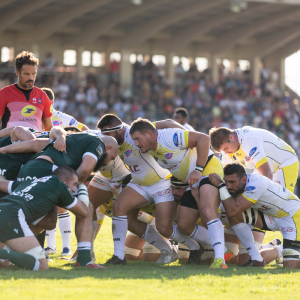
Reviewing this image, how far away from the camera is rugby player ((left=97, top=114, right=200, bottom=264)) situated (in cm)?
657

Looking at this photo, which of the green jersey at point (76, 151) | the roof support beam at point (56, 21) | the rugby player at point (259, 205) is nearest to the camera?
the green jersey at point (76, 151)

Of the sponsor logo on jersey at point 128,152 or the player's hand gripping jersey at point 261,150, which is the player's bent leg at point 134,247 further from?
the player's hand gripping jersey at point 261,150

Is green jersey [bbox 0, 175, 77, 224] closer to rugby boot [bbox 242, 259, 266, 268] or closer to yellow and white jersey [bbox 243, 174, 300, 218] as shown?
yellow and white jersey [bbox 243, 174, 300, 218]

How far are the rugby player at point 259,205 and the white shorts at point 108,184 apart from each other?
1416 mm

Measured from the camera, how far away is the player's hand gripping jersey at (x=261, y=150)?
745 cm

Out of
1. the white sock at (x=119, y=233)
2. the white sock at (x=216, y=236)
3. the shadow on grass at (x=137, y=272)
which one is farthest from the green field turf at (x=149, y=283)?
the white sock at (x=119, y=233)

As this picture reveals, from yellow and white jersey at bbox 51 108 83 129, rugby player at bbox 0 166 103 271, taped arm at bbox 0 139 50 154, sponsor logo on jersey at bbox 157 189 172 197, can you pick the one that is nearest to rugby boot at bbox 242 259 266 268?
sponsor logo on jersey at bbox 157 189 172 197

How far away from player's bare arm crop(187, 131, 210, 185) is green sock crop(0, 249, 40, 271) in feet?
7.18

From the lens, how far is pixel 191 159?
6582mm

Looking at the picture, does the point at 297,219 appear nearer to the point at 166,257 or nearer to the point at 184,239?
the point at 184,239

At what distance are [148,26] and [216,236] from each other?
21.1 m

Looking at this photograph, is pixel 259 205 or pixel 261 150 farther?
pixel 261 150

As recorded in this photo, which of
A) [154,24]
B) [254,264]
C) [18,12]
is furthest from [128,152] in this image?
[154,24]

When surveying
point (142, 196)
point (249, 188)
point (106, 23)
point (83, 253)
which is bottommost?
point (83, 253)
